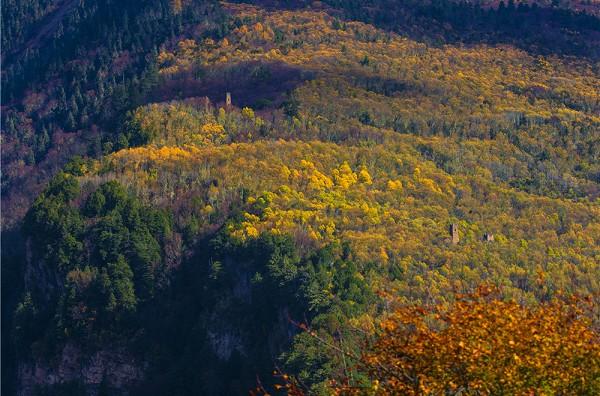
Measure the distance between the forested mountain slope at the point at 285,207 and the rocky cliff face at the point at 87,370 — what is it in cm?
14

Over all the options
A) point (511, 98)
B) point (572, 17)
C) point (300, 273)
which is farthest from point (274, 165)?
point (572, 17)

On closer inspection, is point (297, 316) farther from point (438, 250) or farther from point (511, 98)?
point (511, 98)

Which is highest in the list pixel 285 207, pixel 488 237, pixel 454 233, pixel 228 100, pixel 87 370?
pixel 454 233

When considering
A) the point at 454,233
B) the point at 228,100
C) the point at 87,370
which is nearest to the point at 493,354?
the point at 454,233

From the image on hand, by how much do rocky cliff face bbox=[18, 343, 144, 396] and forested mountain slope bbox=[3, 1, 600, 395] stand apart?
0.14 m

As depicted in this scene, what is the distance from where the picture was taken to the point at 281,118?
444 ft

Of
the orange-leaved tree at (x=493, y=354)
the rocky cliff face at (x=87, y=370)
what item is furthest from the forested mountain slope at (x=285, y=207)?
the orange-leaved tree at (x=493, y=354)

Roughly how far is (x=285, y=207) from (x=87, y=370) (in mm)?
17280

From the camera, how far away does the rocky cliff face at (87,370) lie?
104688 millimetres

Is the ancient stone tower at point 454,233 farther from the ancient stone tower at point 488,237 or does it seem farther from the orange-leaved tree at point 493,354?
the orange-leaved tree at point 493,354

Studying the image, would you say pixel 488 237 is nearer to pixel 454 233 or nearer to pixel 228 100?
pixel 454 233

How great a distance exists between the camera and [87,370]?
105688mm

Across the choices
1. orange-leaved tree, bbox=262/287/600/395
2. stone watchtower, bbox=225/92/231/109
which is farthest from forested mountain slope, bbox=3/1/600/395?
orange-leaved tree, bbox=262/287/600/395

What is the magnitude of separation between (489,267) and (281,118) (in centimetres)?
3821
